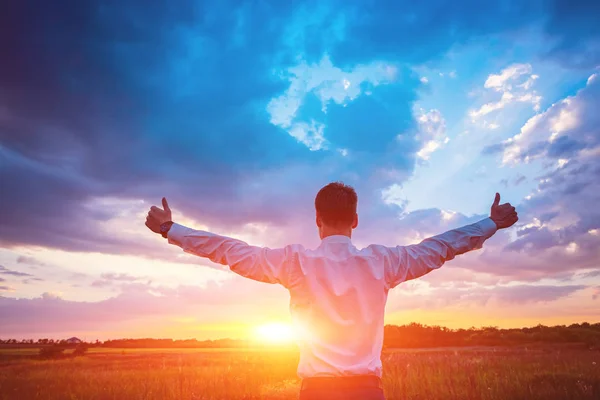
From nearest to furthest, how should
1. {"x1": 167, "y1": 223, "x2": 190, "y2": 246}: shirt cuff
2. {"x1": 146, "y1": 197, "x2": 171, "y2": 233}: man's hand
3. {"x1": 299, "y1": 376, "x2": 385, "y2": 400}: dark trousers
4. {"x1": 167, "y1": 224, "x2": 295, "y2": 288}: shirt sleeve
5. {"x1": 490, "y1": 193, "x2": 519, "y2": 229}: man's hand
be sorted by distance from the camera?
1. {"x1": 299, "y1": 376, "x2": 385, "y2": 400}: dark trousers
2. {"x1": 167, "y1": 224, "x2": 295, "y2": 288}: shirt sleeve
3. {"x1": 167, "y1": 223, "x2": 190, "y2": 246}: shirt cuff
4. {"x1": 146, "y1": 197, "x2": 171, "y2": 233}: man's hand
5. {"x1": 490, "y1": 193, "x2": 519, "y2": 229}: man's hand

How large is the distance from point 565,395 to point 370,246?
374 inches

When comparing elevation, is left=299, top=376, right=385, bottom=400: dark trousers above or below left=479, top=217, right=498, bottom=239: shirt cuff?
below

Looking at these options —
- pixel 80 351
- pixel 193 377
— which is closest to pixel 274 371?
pixel 193 377

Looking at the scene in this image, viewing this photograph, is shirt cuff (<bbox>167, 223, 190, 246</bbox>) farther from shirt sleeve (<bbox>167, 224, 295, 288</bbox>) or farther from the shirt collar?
the shirt collar

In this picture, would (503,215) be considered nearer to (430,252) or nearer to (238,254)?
(430,252)

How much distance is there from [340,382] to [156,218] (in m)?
1.89

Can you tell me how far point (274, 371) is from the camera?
50.4 ft

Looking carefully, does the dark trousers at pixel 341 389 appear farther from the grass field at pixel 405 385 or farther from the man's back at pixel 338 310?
the grass field at pixel 405 385

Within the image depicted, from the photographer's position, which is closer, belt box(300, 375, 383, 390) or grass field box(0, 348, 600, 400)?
belt box(300, 375, 383, 390)

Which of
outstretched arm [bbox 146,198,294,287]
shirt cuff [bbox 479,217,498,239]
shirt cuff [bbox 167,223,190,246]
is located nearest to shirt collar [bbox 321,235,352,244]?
outstretched arm [bbox 146,198,294,287]

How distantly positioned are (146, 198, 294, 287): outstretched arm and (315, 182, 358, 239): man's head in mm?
321

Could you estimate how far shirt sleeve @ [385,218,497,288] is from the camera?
280cm

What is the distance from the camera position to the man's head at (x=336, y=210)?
2.84 meters

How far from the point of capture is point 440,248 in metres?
3.01
